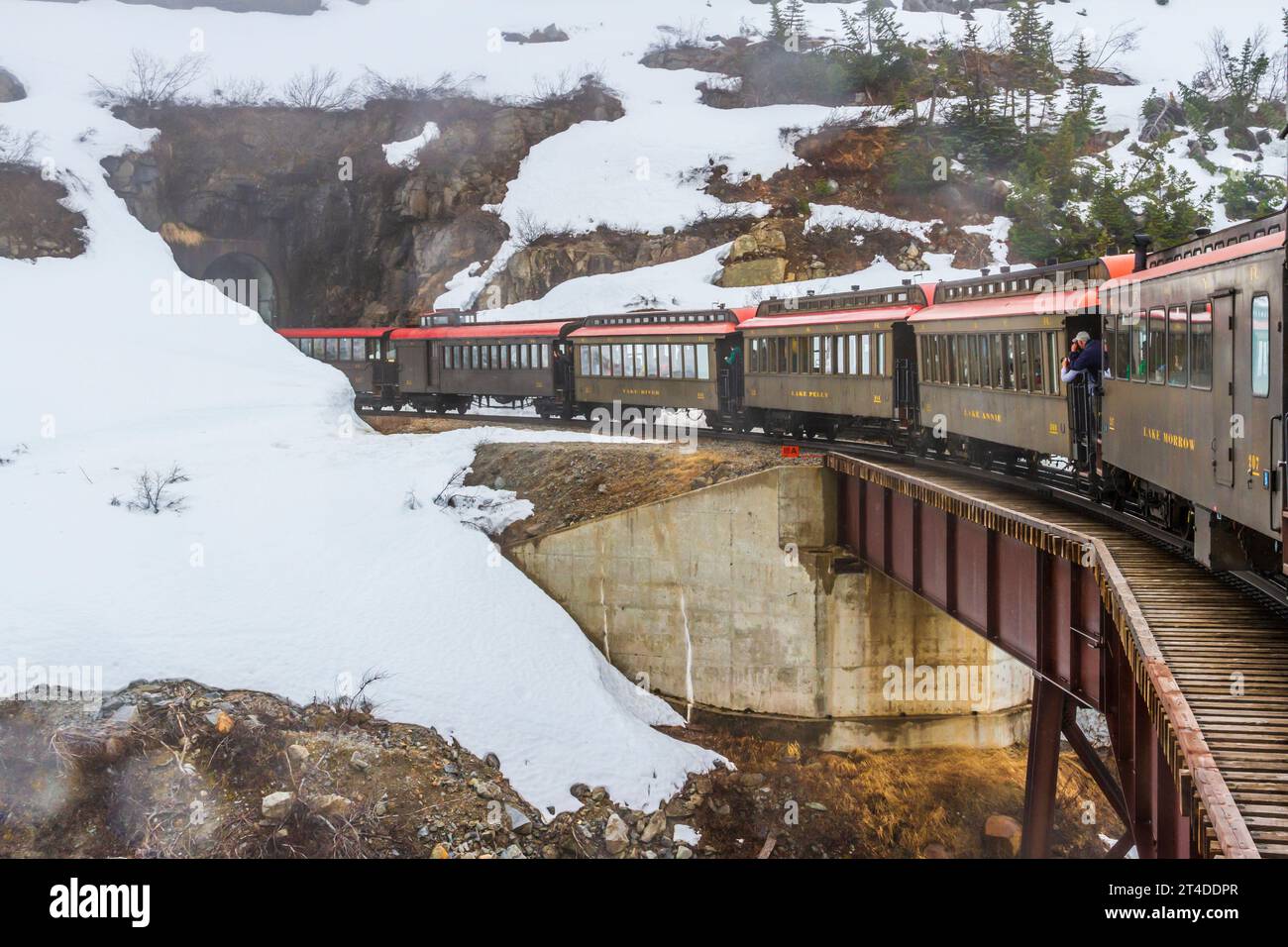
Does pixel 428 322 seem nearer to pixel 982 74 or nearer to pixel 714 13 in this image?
pixel 982 74

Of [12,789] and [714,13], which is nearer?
[12,789]

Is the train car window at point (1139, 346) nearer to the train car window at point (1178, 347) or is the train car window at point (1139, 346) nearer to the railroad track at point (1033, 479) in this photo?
the train car window at point (1178, 347)

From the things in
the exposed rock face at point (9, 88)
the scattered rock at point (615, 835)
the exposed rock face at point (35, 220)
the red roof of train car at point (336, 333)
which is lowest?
the scattered rock at point (615, 835)

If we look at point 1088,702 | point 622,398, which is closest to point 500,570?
point 622,398

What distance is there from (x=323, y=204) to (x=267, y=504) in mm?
40504

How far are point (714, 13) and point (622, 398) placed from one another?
202 feet

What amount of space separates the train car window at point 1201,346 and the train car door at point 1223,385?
0.50ft

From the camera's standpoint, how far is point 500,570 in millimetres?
26734

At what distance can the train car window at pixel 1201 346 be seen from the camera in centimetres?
1096

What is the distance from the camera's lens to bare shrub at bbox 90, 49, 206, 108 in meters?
63.8

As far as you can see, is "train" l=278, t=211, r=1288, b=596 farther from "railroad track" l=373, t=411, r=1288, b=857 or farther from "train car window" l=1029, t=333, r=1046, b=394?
"railroad track" l=373, t=411, r=1288, b=857

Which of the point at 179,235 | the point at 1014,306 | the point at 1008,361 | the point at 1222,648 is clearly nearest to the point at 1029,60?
the point at 179,235

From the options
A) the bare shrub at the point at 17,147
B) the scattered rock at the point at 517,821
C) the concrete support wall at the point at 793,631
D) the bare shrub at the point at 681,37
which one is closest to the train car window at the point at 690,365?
the concrete support wall at the point at 793,631
